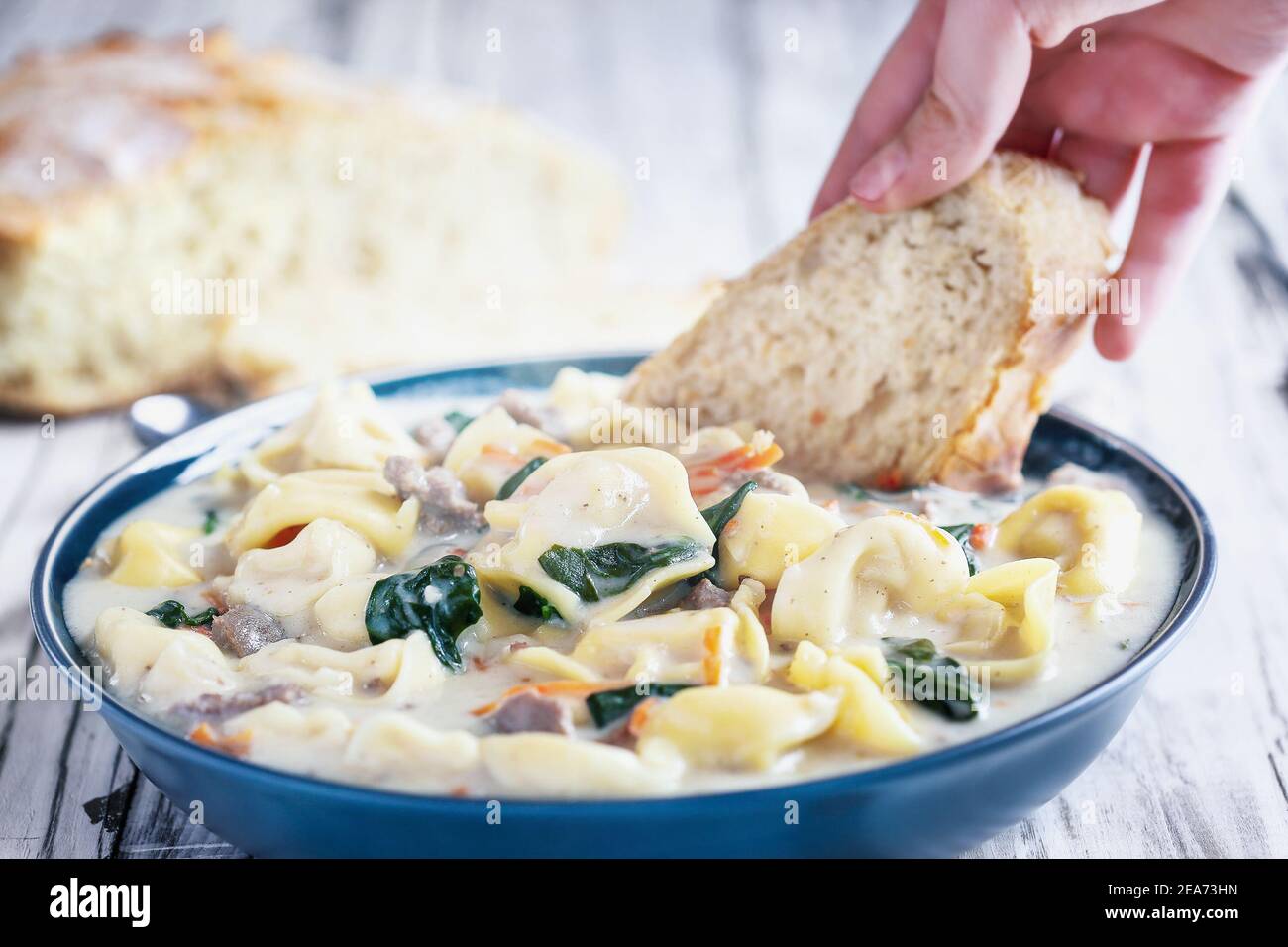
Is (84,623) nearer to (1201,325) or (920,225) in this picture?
(920,225)

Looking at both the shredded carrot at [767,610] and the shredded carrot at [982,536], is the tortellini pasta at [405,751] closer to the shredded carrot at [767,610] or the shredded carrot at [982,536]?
the shredded carrot at [767,610]

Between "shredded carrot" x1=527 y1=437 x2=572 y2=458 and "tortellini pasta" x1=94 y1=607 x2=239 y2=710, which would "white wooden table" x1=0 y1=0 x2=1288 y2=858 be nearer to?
"tortellini pasta" x1=94 y1=607 x2=239 y2=710

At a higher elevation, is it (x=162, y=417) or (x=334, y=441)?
(x=334, y=441)

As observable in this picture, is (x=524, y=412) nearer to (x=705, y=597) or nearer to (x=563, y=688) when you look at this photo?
(x=705, y=597)

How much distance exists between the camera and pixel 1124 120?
195 inches

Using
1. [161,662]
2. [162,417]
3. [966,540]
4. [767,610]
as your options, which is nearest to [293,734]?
[161,662]

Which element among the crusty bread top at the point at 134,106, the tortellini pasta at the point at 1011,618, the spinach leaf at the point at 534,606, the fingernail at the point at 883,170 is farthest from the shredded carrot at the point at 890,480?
the crusty bread top at the point at 134,106

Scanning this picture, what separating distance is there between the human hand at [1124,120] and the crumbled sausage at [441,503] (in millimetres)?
1609

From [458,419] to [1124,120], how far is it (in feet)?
8.74

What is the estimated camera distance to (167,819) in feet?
12.2

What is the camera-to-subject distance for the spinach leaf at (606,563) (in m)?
3.63

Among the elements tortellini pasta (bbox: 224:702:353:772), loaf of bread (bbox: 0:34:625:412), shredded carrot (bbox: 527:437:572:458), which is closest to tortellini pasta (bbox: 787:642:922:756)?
tortellini pasta (bbox: 224:702:353:772)
